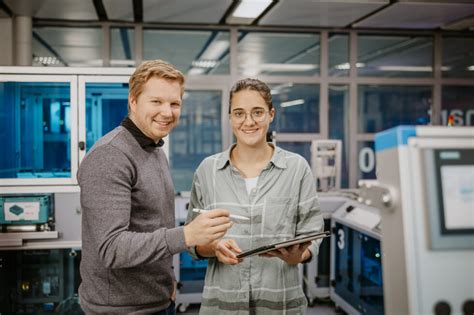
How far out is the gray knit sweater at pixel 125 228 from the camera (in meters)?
1.19

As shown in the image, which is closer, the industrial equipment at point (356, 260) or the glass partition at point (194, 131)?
the industrial equipment at point (356, 260)

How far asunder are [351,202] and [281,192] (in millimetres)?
2529

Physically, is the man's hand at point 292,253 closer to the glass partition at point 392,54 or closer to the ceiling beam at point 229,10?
the ceiling beam at point 229,10

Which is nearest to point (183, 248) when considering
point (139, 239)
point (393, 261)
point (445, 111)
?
point (139, 239)

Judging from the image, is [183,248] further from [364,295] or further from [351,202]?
[351,202]

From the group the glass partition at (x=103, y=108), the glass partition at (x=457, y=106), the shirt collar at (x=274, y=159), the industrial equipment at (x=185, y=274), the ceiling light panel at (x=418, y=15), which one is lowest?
the industrial equipment at (x=185, y=274)

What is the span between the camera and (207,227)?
3.80 ft

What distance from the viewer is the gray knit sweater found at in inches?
46.8

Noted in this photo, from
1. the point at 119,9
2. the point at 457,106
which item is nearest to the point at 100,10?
the point at 119,9

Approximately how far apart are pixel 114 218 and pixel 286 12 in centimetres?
361

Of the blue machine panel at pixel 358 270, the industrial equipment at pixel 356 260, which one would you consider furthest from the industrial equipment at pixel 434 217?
the blue machine panel at pixel 358 270

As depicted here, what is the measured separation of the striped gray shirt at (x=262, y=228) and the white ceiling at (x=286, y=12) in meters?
2.73

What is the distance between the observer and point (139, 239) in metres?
1.18

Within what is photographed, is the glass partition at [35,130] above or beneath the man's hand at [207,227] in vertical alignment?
above
